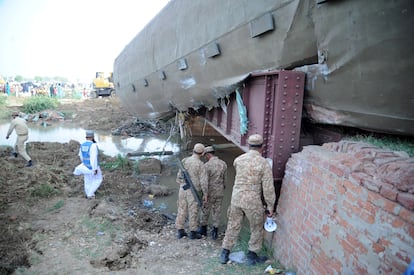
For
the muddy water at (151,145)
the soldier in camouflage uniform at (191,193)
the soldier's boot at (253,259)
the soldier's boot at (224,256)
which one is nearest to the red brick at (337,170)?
the soldier's boot at (253,259)

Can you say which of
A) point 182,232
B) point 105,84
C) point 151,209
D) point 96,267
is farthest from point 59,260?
point 105,84

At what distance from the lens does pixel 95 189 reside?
21.9ft

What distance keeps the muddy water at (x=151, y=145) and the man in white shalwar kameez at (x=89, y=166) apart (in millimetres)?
1130

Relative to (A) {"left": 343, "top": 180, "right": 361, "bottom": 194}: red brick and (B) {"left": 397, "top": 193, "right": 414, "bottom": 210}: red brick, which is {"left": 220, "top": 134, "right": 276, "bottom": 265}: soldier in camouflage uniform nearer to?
(A) {"left": 343, "top": 180, "right": 361, "bottom": 194}: red brick

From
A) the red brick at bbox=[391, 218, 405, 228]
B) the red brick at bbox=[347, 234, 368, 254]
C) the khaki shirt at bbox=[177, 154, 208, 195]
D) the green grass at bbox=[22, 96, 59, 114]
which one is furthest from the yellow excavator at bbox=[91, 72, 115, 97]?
the red brick at bbox=[391, 218, 405, 228]

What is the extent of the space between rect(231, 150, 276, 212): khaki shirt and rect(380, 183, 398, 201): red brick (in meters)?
1.51

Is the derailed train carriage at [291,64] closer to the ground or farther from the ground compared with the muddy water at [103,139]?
farther from the ground

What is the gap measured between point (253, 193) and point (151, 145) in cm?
1006

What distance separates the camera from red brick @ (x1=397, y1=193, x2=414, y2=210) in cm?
218

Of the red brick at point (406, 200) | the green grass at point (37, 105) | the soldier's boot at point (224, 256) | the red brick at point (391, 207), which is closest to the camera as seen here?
→ the red brick at point (406, 200)

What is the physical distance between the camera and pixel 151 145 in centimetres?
1356

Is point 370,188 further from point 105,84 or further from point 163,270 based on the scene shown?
point 105,84

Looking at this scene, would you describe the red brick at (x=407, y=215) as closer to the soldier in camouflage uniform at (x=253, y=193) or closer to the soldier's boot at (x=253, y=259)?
the soldier in camouflage uniform at (x=253, y=193)

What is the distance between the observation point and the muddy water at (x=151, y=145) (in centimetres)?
716
